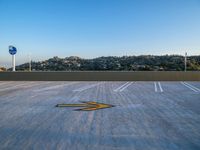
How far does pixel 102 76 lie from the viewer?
18984mm

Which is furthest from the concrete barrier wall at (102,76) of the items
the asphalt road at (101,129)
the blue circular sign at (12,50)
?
the asphalt road at (101,129)

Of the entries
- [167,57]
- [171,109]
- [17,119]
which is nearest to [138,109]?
[171,109]

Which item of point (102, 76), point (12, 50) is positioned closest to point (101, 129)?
point (102, 76)

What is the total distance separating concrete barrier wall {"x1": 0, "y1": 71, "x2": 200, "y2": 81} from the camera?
61.4 ft

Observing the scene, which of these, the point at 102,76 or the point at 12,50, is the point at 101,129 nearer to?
the point at 102,76

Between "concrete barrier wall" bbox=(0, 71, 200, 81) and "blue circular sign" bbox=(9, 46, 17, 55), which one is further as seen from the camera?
"blue circular sign" bbox=(9, 46, 17, 55)

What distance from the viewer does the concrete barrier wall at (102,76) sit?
18.7 metres

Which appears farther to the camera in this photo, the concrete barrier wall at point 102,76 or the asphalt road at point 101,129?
the concrete barrier wall at point 102,76

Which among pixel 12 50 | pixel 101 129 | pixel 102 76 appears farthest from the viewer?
pixel 12 50

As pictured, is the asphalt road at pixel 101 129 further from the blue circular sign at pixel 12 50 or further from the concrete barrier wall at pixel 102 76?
the blue circular sign at pixel 12 50

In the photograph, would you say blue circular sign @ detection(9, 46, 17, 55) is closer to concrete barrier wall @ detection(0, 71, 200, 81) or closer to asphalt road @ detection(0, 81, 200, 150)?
concrete barrier wall @ detection(0, 71, 200, 81)

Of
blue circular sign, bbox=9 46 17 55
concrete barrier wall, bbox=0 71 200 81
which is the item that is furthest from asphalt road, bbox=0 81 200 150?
blue circular sign, bbox=9 46 17 55

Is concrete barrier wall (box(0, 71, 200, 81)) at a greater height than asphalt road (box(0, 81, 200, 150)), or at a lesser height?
greater

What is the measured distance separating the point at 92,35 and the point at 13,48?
13.5 m
